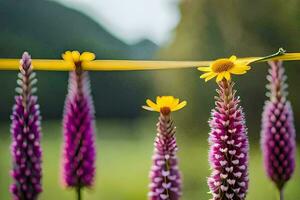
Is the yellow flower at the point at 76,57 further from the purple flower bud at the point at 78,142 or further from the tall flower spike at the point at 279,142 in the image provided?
the tall flower spike at the point at 279,142

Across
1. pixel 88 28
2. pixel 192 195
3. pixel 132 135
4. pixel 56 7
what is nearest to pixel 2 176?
pixel 192 195

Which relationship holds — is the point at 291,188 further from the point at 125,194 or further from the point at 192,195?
the point at 125,194

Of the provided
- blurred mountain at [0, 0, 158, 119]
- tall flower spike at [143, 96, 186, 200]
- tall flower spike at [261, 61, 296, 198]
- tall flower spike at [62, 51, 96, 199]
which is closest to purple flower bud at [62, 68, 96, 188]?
tall flower spike at [62, 51, 96, 199]

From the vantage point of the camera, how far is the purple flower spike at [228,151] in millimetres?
831

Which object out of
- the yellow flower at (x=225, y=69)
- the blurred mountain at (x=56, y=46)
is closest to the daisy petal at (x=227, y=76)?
the yellow flower at (x=225, y=69)

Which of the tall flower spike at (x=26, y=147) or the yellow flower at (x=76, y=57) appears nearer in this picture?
the tall flower spike at (x=26, y=147)

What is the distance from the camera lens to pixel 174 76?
3.98 metres

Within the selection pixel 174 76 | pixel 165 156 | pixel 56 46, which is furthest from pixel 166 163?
pixel 56 46

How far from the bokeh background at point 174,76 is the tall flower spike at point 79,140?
2.63ft

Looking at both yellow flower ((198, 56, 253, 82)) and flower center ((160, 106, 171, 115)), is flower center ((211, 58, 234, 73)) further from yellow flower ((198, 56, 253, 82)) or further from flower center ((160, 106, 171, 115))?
flower center ((160, 106, 171, 115))

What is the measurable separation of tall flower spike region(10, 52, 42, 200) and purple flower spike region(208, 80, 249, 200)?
232 millimetres

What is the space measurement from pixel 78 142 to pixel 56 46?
437 centimetres

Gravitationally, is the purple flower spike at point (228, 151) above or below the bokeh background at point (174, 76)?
below

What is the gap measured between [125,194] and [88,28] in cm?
240
